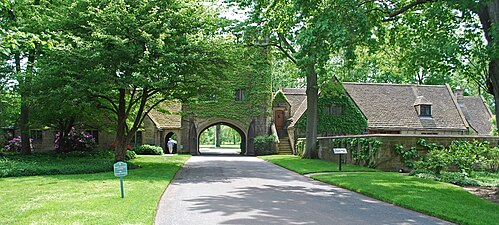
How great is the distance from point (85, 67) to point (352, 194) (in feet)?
41.6

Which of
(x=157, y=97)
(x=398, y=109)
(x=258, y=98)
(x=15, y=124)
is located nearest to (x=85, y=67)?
(x=157, y=97)

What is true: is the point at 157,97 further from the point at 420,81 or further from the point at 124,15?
the point at 420,81

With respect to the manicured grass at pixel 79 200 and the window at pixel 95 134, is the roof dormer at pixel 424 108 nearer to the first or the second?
the window at pixel 95 134

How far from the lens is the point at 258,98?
3844 centimetres

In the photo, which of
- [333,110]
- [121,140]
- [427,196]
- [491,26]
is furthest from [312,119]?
[491,26]

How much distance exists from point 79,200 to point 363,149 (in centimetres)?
1512

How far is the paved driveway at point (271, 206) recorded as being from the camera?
28.4 feet

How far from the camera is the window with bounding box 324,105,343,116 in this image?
38.7 metres

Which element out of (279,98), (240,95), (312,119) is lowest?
(312,119)

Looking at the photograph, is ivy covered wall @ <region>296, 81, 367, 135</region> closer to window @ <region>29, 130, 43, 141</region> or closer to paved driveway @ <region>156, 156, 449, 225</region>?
paved driveway @ <region>156, 156, 449, 225</region>

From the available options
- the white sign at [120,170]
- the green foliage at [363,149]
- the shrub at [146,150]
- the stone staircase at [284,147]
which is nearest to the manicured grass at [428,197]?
the green foliage at [363,149]

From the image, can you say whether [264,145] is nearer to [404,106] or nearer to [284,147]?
[284,147]

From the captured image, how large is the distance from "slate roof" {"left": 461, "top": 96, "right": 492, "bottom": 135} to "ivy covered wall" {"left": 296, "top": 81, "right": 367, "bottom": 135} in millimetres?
12714

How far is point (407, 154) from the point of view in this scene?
65.5ft
